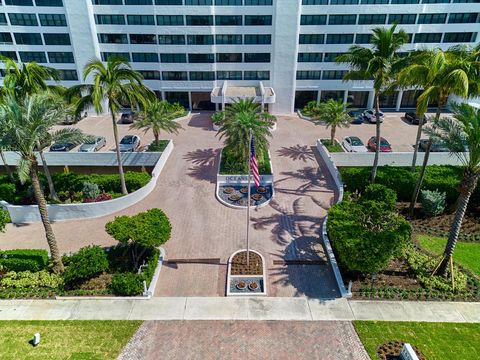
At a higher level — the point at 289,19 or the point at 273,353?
the point at 289,19

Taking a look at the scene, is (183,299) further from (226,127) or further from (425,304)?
(226,127)

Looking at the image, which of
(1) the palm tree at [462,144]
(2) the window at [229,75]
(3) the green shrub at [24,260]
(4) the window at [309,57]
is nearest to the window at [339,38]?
(4) the window at [309,57]

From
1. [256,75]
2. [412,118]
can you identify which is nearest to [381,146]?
[412,118]

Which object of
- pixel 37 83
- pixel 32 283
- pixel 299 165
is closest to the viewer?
pixel 32 283

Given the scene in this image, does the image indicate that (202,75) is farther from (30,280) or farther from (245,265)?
(30,280)

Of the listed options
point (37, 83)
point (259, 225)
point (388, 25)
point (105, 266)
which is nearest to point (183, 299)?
point (105, 266)

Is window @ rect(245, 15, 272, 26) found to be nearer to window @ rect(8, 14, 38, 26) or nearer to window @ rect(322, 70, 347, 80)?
window @ rect(322, 70, 347, 80)
